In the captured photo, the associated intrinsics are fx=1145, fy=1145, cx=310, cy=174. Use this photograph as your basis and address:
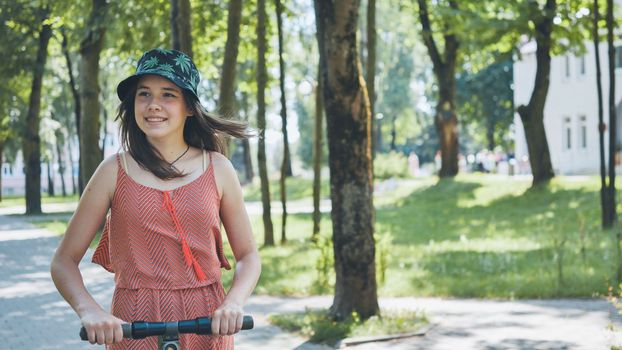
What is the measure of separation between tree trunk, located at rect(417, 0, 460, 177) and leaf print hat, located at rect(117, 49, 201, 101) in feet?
106

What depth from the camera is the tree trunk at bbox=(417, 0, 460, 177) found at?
3644cm

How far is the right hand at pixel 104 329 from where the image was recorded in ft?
11.1

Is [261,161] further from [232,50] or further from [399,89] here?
[399,89]

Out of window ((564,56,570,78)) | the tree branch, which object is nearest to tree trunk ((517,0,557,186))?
the tree branch

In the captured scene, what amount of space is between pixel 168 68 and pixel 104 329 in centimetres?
88

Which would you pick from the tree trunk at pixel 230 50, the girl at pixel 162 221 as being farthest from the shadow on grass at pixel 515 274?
the girl at pixel 162 221

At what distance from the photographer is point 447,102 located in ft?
121

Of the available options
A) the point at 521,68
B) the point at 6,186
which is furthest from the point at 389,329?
the point at 6,186

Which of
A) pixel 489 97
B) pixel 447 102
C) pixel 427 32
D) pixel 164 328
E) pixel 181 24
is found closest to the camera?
pixel 164 328

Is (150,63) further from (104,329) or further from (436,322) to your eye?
(436,322)

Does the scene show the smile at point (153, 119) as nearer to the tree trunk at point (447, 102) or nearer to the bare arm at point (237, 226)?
the bare arm at point (237, 226)

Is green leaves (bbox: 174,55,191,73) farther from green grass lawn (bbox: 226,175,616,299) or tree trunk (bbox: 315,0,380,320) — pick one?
green grass lawn (bbox: 226,175,616,299)

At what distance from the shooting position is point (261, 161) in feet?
67.9

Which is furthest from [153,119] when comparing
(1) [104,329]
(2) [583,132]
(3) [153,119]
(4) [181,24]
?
(2) [583,132]
